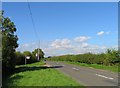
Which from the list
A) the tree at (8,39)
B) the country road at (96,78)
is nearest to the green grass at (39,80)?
the country road at (96,78)

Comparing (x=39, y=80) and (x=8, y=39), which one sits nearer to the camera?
(x=39, y=80)

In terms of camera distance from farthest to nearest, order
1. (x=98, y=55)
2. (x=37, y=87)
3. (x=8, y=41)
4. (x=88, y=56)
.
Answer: (x=88, y=56) < (x=98, y=55) < (x=8, y=41) < (x=37, y=87)

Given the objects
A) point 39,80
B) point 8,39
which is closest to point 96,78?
point 39,80

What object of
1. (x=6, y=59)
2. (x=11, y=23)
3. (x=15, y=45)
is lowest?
(x=6, y=59)

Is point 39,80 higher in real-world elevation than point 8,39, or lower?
lower

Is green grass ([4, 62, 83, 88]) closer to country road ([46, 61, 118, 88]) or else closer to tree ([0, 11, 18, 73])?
country road ([46, 61, 118, 88])

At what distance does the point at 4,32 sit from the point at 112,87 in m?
19.0

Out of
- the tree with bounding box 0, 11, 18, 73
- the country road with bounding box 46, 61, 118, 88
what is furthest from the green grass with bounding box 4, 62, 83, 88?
the tree with bounding box 0, 11, 18, 73

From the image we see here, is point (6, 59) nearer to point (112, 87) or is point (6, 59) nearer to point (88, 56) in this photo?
point (112, 87)

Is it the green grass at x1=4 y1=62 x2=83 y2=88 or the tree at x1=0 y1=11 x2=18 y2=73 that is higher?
the tree at x1=0 y1=11 x2=18 y2=73

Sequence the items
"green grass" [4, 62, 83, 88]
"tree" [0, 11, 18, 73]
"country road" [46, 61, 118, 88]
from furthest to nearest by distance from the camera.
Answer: "tree" [0, 11, 18, 73] → "country road" [46, 61, 118, 88] → "green grass" [4, 62, 83, 88]

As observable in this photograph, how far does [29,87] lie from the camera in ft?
48.0

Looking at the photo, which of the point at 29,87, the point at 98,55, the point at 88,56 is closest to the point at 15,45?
the point at 29,87

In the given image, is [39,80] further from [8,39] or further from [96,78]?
[8,39]
